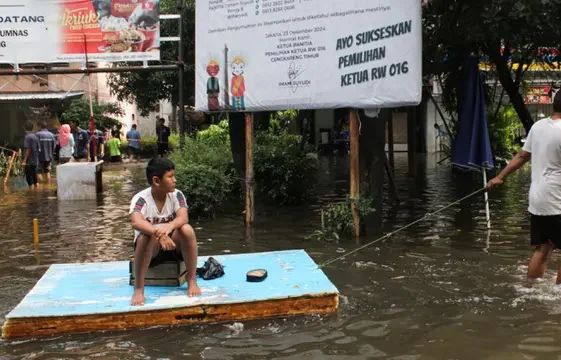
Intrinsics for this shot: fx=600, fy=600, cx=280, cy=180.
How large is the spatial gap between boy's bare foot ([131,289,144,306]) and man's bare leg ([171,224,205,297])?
0.39 meters

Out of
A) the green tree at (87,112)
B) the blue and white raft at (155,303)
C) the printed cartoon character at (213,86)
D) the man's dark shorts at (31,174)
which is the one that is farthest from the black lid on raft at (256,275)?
the green tree at (87,112)

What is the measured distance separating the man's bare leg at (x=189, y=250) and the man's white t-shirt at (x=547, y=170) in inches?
120

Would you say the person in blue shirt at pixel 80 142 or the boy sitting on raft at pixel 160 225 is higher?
the person in blue shirt at pixel 80 142

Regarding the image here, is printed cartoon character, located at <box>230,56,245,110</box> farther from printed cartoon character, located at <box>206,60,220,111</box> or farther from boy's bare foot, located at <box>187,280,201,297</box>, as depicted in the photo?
boy's bare foot, located at <box>187,280,201,297</box>

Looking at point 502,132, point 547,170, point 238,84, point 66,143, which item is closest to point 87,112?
point 66,143

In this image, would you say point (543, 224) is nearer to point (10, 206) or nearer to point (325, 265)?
point (325, 265)

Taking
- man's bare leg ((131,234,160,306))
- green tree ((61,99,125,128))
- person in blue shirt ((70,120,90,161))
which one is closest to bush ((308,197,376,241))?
man's bare leg ((131,234,160,306))

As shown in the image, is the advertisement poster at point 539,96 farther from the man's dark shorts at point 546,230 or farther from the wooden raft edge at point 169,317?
the wooden raft edge at point 169,317

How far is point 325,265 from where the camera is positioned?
22.3 feet

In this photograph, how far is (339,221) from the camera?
838cm

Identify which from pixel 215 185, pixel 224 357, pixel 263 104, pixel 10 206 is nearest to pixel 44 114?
pixel 10 206

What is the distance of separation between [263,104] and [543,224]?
172 inches

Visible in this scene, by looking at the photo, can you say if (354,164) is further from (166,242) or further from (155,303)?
(155,303)

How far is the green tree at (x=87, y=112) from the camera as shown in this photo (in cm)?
Result: 2502
